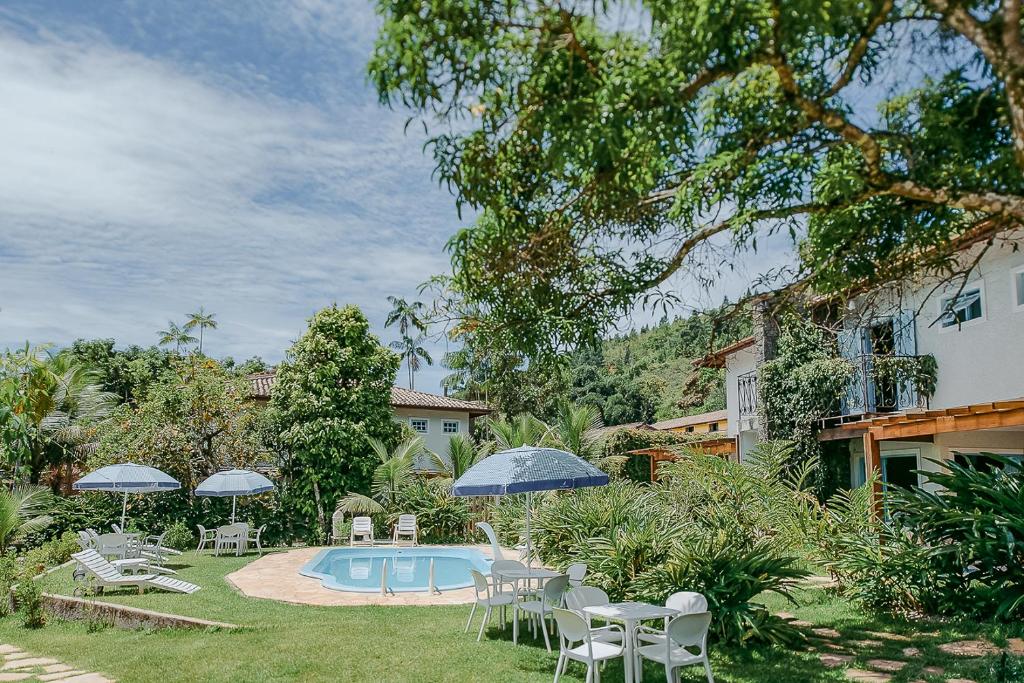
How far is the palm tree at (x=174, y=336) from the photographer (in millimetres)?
65438

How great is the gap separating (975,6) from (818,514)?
887 centimetres

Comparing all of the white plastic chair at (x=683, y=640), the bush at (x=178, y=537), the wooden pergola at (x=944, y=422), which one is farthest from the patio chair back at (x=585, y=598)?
the bush at (x=178, y=537)

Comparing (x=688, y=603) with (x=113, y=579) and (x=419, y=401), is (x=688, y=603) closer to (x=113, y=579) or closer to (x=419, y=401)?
(x=113, y=579)

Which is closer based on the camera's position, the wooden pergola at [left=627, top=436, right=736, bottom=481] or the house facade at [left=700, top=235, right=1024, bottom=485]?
the house facade at [left=700, top=235, right=1024, bottom=485]

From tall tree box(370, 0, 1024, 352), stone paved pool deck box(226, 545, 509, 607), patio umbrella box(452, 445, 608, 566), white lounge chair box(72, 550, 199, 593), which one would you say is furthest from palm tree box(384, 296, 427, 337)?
tall tree box(370, 0, 1024, 352)

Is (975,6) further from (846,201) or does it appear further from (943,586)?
(943,586)

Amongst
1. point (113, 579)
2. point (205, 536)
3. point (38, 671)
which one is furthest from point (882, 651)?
point (205, 536)

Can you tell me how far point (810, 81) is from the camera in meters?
6.01

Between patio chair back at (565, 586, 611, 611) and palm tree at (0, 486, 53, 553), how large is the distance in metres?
12.8

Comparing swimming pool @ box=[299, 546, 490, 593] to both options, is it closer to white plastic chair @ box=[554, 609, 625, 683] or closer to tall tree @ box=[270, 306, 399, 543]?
tall tree @ box=[270, 306, 399, 543]

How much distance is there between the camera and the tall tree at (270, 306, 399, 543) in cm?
2431

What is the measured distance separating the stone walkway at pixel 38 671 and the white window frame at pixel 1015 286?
1614 cm

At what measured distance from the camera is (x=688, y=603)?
8.38 m

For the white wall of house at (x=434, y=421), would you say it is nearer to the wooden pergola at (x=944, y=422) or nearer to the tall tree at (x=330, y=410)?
the tall tree at (x=330, y=410)
